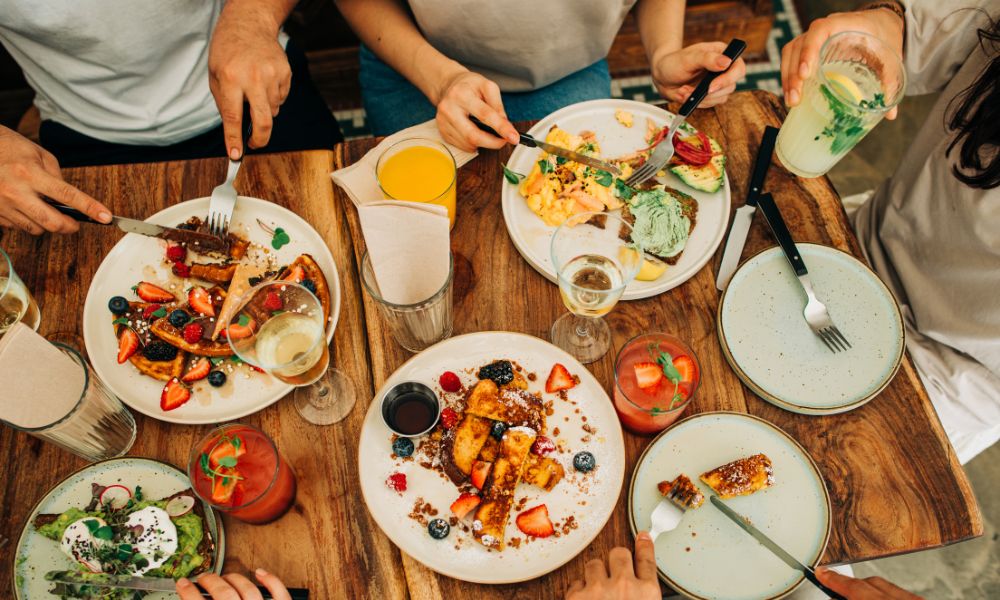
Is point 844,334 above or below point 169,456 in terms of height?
above

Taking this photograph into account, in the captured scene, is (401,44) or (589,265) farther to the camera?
(401,44)

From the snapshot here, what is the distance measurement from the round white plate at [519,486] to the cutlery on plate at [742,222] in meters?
0.53

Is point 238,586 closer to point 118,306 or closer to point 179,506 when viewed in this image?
point 179,506

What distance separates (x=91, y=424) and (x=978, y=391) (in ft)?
8.06

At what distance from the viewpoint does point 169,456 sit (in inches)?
60.0

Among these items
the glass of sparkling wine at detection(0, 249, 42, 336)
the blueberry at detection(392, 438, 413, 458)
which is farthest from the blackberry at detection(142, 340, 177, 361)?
the blueberry at detection(392, 438, 413, 458)

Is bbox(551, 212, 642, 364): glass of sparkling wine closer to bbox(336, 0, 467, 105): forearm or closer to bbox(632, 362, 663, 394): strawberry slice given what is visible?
bbox(632, 362, 663, 394): strawberry slice

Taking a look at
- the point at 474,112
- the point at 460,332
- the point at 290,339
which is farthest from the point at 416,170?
the point at 290,339

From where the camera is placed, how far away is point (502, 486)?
56.6 inches

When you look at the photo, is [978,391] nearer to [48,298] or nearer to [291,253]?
[291,253]

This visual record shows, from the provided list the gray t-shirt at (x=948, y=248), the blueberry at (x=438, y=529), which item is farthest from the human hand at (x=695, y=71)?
the blueberry at (x=438, y=529)

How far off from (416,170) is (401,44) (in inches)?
23.0

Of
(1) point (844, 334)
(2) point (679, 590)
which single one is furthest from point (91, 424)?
(1) point (844, 334)

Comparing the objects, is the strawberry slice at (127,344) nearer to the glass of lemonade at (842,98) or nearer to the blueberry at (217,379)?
the blueberry at (217,379)
